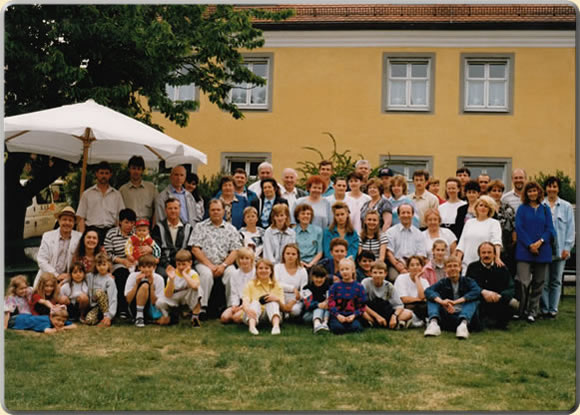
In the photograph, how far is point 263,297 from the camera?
7844 mm

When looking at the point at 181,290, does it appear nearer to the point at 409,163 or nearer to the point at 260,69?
the point at 409,163

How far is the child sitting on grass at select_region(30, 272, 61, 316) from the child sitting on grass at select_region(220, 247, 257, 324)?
1.79 m

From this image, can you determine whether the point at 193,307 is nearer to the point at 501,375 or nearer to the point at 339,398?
the point at 339,398

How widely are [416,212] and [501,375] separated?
2.98 meters

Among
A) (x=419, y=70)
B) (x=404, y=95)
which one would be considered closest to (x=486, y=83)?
(x=419, y=70)

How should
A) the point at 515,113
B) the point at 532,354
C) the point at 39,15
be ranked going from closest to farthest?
the point at 532,354 → the point at 39,15 → the point at 515,113

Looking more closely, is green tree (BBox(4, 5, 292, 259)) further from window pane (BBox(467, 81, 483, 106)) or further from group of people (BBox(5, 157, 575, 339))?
window pane (BBox(467, 81, 483, 106))

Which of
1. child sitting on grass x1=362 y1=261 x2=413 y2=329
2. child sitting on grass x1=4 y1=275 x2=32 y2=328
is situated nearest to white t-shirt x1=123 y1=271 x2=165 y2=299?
child sitting on grass x1=4 y1=275 x2=32 y2=328

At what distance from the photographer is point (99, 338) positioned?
7.30 metres

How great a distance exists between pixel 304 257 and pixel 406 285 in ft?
3.91

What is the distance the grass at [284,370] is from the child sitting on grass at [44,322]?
14 centimetres

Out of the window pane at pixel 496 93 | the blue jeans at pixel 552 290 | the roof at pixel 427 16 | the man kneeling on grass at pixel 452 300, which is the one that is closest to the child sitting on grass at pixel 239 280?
the man kneeling on grass at pixel 452 300

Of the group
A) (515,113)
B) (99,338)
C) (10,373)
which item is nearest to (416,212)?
(99,338)

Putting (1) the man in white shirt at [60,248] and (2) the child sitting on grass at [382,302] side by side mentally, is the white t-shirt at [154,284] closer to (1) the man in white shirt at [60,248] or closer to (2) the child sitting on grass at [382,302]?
(1) the man in white shirt at [60,248]
